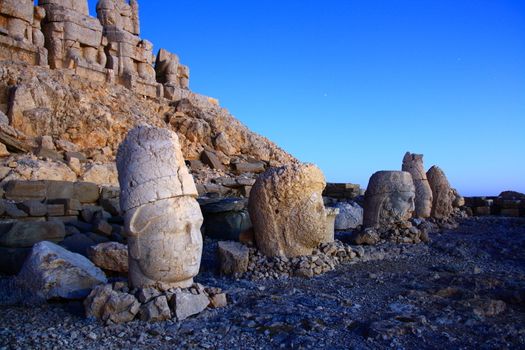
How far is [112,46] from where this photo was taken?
19531mm

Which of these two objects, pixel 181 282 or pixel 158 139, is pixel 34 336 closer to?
pixel 181 282

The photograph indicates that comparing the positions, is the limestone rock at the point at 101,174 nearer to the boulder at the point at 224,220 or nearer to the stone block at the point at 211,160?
the boulder at the point at 224,220

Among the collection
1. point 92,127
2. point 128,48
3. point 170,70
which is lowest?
point 92,127

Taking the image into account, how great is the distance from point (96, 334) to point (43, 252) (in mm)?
1782

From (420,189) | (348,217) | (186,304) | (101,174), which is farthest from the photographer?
(101,174)

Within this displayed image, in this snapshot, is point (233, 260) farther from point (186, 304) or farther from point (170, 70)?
point (170, 70)

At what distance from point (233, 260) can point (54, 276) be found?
93.4 inches

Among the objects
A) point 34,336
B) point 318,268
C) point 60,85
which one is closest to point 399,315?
point 318,268

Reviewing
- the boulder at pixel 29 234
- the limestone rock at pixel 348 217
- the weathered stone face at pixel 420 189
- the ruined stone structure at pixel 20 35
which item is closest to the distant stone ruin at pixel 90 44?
the ruined stone structure at pixel 20 35

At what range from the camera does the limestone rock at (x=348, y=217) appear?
11625 millimetres

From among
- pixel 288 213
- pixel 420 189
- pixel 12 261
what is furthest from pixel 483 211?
pixel 12 261

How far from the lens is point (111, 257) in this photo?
6.14 meters

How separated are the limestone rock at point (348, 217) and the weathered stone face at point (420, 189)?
1.59 meters

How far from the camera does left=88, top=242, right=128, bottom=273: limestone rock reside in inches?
240
